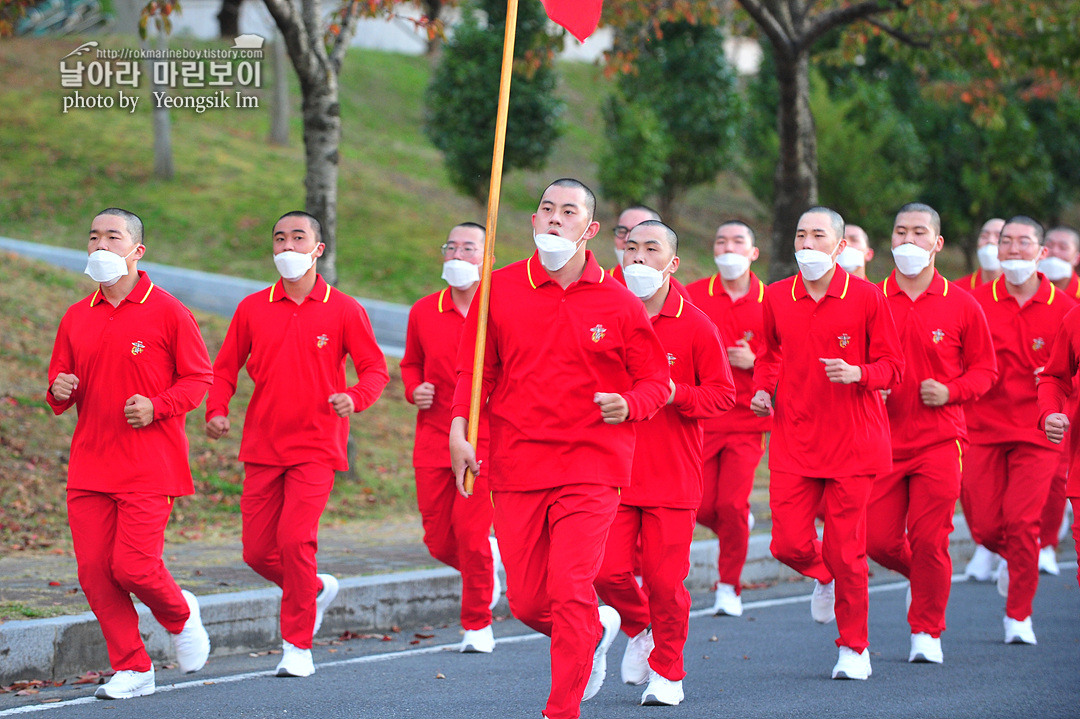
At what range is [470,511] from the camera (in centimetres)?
760

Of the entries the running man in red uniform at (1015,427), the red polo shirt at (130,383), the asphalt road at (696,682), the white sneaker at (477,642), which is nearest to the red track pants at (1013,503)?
the running man in red uniform at (1015,427)

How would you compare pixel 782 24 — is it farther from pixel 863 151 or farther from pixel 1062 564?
pixel 863 151

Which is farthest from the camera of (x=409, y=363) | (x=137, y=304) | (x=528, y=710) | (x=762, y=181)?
(x=762, y=181)

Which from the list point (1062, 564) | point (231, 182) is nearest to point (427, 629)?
point (1062, 564)

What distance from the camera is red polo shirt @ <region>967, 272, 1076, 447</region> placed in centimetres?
833

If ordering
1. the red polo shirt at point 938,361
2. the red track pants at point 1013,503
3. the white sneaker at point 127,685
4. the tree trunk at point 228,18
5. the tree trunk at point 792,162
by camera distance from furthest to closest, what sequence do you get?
the tree trunk at point 228,18
the tree trunk at point 792,162
the red track pants at point 1013,503
the red polo shirt at point 938,361
the white sneaker at point 127,685

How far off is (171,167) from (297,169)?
321 cm

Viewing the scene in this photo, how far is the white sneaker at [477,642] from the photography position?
746 centimetres

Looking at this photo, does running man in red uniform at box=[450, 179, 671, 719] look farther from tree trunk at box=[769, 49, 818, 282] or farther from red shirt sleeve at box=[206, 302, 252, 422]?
tree trunk at box=[769, 49, 818, 282]

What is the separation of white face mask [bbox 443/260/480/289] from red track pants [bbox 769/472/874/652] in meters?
2.16

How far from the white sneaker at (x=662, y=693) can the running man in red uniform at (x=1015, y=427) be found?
113 inches

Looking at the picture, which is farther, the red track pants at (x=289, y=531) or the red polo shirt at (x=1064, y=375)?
the red track pants at (x=289, y=531)

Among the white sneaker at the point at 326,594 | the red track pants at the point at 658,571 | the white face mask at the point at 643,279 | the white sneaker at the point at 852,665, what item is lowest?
the white sneaker at the point at 852,665

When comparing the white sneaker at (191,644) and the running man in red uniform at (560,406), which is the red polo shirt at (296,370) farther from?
the running man in red uniform at (560,406)
